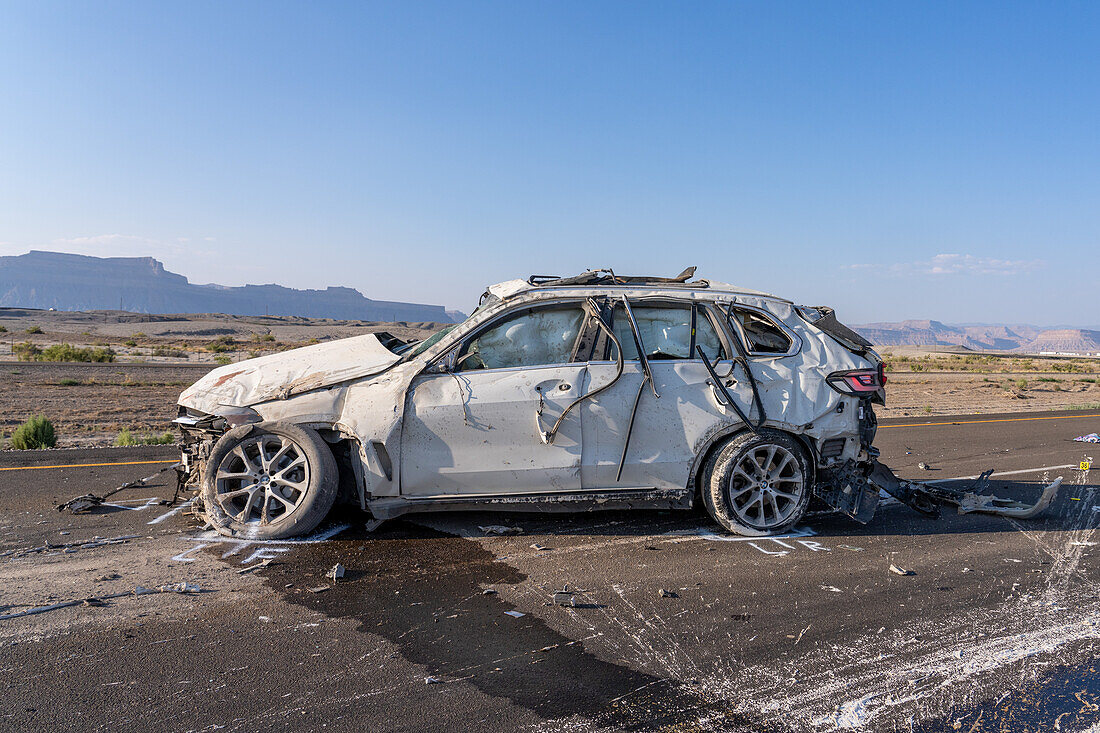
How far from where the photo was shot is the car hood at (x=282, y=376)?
5.15m

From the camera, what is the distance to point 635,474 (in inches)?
206

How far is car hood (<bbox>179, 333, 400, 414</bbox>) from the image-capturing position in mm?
5148

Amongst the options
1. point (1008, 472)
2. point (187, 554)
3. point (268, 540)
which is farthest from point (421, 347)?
point (1008, 472)

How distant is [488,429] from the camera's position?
16.6 ft

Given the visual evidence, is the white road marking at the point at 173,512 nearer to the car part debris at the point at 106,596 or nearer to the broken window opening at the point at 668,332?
the car part debris at the point at 106,596

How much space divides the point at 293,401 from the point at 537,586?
2.26 metres

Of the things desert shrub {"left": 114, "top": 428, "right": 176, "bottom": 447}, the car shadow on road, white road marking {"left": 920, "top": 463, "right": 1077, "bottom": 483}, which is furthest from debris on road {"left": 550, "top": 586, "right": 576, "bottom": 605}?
desert shrub {"left": 114, "top": 428, "right": 176, "bottom": 447}

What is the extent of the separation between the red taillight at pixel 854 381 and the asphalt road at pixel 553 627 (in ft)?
3.86

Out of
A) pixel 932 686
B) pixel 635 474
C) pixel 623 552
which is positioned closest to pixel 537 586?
pixel 623 552

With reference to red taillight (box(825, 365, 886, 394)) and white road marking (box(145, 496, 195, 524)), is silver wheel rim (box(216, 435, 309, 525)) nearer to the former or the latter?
white road marking (box(145, 496, 195, 524))

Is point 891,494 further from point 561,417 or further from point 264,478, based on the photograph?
Answer: point 264,478

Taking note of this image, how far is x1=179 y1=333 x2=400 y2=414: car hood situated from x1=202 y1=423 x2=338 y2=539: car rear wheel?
278mm

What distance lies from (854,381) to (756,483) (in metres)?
1.14

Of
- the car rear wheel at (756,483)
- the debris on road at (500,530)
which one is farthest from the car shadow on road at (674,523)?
the car rear wheel at (756,483)
